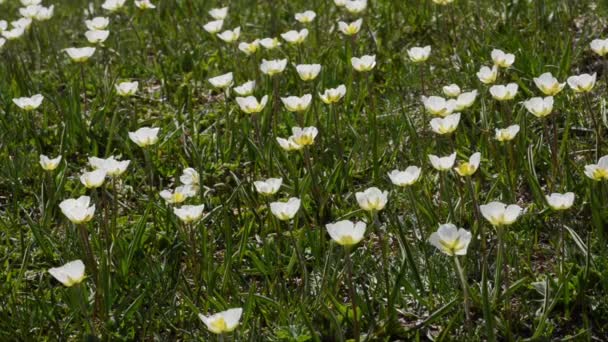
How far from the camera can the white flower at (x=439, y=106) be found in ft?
10.3

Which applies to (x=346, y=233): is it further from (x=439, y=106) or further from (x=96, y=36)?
(x=96, y=36)

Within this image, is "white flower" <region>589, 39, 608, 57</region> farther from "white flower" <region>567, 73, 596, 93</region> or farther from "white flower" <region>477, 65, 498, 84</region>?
"white flower" <region>477, 65, 498, 84</region>

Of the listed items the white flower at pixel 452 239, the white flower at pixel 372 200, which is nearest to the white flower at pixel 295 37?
the white flower at pixel 372 200

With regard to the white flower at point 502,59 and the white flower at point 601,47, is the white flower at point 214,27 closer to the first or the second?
the white flower at point 502,59

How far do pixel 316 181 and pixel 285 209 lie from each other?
504 millimetres

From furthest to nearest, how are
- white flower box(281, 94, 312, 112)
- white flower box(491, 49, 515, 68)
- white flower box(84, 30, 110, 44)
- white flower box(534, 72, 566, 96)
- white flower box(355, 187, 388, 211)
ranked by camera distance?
white flower box(84, 30, 110, 44)
white flower box(491, 49, 515, 68)
white flower box(281, 94, 312, 112)
white flower box(534, 72, 566, 96)
white flower box(355, 187, 388, 211)

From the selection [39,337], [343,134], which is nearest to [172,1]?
[343,134]

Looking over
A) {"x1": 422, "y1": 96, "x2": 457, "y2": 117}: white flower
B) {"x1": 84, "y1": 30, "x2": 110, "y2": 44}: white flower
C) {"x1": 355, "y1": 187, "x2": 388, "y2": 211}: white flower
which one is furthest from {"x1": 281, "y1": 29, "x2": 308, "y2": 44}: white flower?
{"x1": 355, "y1": 187, "x2": 388, "y2": 211}: white flower

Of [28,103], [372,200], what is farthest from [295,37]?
[372,200]

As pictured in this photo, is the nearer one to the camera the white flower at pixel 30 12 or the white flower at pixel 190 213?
the white flower at pixel 190 213

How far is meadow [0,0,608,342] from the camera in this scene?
8.56ft

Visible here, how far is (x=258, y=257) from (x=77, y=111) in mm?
1288

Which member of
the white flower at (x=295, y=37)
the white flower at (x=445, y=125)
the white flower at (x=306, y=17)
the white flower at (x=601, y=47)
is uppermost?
the white flower at (x=601, y=47)

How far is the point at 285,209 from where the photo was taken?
2.70m
